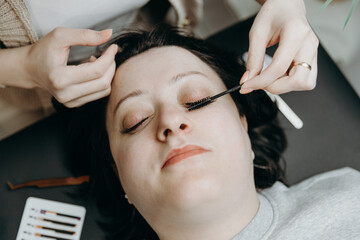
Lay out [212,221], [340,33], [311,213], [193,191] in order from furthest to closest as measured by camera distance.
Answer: [340,33]
[311,213]
[212,221]
[193,191]

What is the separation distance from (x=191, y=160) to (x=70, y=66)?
45 centimetres

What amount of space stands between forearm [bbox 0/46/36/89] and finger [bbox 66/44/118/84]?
0.24m

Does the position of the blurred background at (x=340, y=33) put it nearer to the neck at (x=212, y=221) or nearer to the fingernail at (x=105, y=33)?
the neck at (x=212, y=221)

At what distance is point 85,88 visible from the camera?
994 mm

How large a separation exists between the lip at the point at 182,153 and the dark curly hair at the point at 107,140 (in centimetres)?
37

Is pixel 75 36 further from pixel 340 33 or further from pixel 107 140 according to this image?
pixel 340 33

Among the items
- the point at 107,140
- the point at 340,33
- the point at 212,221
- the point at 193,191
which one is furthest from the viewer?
the point at 340,33

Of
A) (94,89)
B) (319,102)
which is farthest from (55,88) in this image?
(319,102)

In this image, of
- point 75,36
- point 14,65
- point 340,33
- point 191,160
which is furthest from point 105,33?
point 340,33

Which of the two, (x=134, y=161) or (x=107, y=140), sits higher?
(x=134, y=161)

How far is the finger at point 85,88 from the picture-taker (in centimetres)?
99

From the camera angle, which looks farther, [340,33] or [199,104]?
[340,33]

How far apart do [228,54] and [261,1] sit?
0.23 meters

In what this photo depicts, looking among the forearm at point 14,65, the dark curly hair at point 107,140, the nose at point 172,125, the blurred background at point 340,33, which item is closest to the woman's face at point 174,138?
the nose at point 172,125
